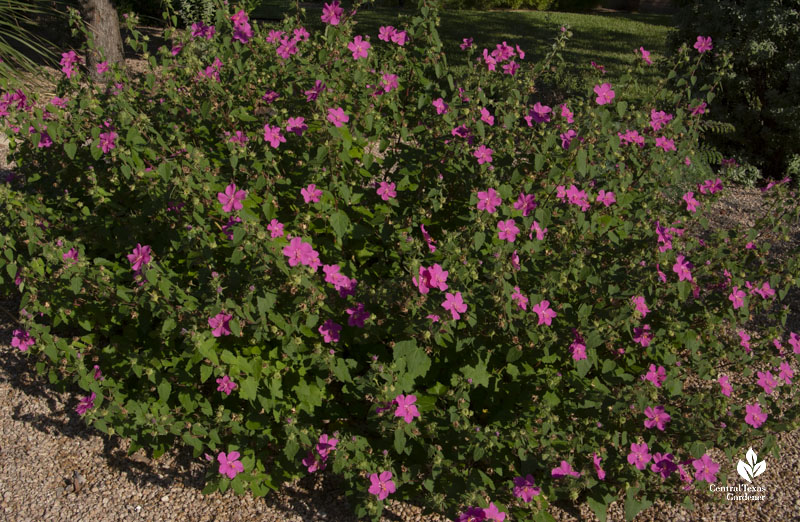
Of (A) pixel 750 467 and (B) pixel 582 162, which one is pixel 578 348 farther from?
(A) pixel 750 467

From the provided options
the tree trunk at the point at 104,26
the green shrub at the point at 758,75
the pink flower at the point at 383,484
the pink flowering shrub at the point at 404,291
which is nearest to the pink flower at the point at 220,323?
the pink flowering shrub at the point at 404,291

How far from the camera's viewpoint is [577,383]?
2381mm

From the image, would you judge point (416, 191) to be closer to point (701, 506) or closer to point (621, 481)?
point (621, 481)

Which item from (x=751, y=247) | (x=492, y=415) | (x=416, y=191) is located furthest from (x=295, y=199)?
(x=751, y=247)

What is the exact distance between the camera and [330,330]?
2.31 metres

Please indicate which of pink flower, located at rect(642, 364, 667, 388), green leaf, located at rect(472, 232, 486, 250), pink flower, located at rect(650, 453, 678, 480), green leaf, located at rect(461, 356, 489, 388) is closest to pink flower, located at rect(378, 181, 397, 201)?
green leaf, located at rect(472, 232, 486, 250)

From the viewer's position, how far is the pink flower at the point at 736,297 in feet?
7.48

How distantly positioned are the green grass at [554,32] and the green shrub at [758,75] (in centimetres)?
345

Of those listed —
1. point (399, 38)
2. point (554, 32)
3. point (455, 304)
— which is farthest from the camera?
point (554, 32)

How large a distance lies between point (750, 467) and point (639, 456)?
92 centimetres

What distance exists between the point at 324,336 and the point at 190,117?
4.58 feet

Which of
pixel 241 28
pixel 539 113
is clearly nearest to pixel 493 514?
pixel 539 113

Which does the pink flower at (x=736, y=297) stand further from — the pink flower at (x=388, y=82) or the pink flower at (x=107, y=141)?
the pink flower at (x=107, y=141)

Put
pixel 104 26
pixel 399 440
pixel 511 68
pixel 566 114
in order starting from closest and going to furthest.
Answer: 1. pixel 399 440
2. pixel 566 114
3. pixel 511 68
4. pixel 104 26
